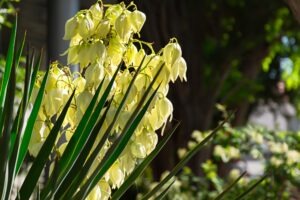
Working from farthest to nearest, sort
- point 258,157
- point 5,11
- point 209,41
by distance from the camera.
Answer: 1. point 209,41
2. point 258,157
3. point 5,11

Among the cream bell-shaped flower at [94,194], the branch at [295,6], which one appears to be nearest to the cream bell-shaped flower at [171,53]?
the cream bell-shaped flower at [94,194]

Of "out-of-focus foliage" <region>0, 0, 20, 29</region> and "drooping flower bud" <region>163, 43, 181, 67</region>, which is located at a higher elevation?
"out-of-focus foliage" <region>0, 0, 20, 29</region>

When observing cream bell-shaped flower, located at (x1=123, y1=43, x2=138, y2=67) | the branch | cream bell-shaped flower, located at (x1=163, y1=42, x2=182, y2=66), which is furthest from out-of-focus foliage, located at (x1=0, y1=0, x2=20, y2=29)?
cream bell-shaped flower, located at (x1=163, y1=42, x2=182, y2=66)

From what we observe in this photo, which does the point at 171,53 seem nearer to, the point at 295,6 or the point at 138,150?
the point at 138,150

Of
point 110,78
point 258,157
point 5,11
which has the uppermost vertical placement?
point 5,11

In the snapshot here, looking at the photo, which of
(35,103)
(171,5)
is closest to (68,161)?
(35,103)

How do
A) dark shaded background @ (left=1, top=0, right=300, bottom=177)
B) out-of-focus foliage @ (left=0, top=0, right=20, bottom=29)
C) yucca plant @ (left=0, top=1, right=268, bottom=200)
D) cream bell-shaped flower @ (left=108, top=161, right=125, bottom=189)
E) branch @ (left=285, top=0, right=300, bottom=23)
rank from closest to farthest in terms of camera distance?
yucca plant @ (left=0, top=1, right=268, bottom=200), cream bell-shaped flower @ (left=108, top=161, right=125, bottom=189), branch @ (left=285, top=0, right=300, bottom=23), out-of-focus foliage @ (left=0, top=0, right=20, bottom=29), dark shaded background @ (left=1, top=0, right=300, bottom=177)

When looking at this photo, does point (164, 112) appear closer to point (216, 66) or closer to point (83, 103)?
point (83, 103)

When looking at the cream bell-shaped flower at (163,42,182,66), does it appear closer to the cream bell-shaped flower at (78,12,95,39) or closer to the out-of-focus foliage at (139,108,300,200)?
the cream bell-shaped flower at (78,12,95,39)

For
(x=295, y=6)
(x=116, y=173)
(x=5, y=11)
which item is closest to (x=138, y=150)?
→ (x=116, y=173)
